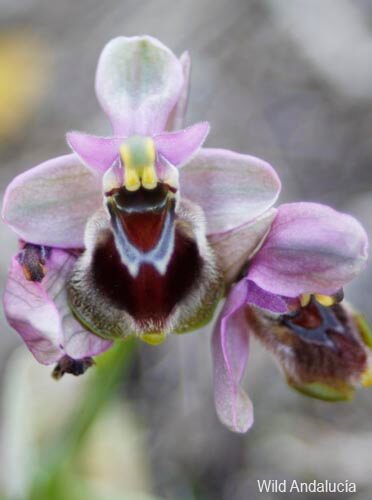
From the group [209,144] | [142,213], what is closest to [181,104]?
[142,213]

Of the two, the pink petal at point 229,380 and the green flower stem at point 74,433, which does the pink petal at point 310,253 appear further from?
the green flower stem at point 74,433

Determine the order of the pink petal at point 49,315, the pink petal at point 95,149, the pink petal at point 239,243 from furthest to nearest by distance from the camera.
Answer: the pink petal at point 239,243
the pink petal at point 95,149
the pink petal at point 49,315

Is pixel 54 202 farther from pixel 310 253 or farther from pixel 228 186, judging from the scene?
pixel 310 253

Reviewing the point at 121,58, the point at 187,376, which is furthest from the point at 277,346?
the point at 187,376

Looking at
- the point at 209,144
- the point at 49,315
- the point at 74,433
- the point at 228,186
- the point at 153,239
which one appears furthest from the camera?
the point at 209,144

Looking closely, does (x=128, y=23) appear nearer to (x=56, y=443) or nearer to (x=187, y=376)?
(x=187, y=376)

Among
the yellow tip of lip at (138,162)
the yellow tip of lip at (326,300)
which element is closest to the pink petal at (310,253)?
the yellow tip of lip at (326,300)

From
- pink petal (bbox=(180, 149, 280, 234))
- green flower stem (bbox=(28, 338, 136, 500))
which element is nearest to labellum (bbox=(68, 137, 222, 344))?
pink petal (bbox=(180, 149, 280, 234))
